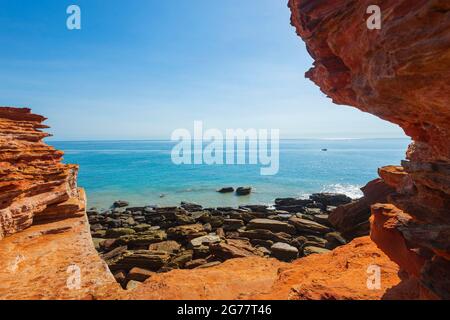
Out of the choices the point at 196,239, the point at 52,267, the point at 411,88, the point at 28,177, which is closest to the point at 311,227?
the point at 196,239

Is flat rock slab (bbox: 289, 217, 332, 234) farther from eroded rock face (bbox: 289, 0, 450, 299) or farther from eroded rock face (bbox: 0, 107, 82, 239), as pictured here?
eroded rock face (bbox: 0, 107, 82, 239)

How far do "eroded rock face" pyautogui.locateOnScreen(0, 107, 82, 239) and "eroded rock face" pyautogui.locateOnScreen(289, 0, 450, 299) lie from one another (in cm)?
1402

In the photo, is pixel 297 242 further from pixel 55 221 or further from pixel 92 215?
pixel 92 215

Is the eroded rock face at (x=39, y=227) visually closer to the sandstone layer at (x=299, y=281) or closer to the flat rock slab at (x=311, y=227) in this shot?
the sandstone layer at (x=299, y=281)

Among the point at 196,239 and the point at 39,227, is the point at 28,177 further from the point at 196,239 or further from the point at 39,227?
the point at 196,239

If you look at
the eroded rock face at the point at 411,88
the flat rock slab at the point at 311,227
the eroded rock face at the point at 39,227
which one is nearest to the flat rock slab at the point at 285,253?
the flat rock slab at the point at 311,227

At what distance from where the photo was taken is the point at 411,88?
5.77 metres

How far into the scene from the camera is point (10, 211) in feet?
34.1

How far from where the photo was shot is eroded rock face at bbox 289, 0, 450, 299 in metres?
4.99

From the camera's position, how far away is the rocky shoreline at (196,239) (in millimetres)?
15477

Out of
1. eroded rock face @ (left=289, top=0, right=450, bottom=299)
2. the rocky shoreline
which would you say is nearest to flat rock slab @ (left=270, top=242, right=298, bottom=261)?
the rocky shoreline

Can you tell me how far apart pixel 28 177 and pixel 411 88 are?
1575 centimetres

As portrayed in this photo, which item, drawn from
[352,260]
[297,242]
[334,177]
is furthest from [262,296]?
[334,177]
